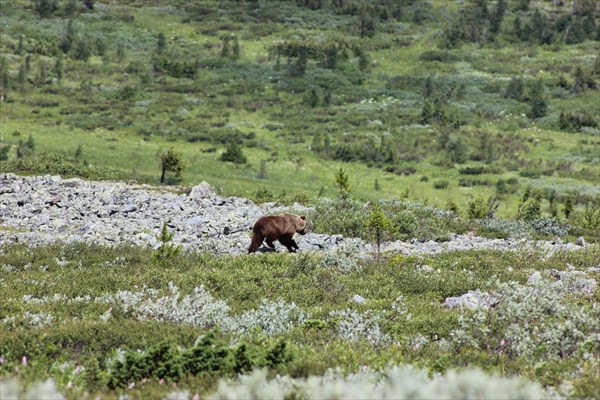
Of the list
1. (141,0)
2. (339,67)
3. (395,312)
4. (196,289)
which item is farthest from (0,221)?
(141,0)

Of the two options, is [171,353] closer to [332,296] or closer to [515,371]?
[515,371]

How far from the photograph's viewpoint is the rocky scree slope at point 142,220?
1731cm

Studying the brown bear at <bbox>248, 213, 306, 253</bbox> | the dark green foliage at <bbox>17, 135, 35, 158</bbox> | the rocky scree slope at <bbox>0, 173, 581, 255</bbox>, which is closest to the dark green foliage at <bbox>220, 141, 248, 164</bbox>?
the dark green foliage at <bbox>17, 135, 35, 158</bbox>

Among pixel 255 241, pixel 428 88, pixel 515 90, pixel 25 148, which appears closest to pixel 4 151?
pixel 25 148

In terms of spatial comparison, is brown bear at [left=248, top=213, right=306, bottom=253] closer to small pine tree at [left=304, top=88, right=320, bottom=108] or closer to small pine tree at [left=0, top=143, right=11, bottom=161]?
small pine tree at [left=0, top=143, right=11, bottom=161]

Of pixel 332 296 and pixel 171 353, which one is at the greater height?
pixel 171 353

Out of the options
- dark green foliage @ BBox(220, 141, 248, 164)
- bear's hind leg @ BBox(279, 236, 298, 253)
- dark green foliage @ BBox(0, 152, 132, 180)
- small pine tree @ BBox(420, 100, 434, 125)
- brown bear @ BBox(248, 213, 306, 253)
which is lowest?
dark green foliage @ BBox(220, 141, 248, 164)

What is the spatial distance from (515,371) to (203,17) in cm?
12247

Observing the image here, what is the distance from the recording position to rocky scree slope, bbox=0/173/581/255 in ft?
56.8

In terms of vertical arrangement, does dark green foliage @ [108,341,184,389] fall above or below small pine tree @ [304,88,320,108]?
above

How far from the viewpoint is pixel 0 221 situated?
20719 mm

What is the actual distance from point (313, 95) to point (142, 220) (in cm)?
5642

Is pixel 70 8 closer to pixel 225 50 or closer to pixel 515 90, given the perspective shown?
pixel 225 50

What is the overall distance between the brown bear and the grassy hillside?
36.8ft
